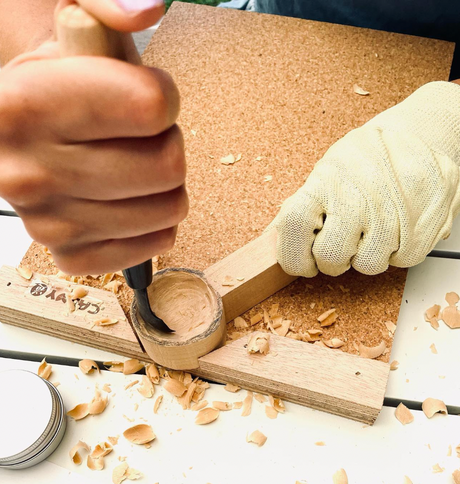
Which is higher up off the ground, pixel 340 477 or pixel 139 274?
pixel 139 274

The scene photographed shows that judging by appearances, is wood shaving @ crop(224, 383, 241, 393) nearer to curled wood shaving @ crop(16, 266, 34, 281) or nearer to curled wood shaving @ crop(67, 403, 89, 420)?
curled wood shaving @ crop(67, 403, 89, 420)

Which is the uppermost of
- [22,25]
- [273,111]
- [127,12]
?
[127,12]

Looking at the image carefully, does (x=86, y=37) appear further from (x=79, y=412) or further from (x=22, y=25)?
(x=79, y=412)

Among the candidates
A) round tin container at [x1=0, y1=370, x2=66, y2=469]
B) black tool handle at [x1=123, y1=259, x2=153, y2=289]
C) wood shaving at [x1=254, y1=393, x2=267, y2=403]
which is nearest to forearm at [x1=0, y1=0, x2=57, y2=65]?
black tool handle at [x1=123, y1=259, x2=153, y2=289]

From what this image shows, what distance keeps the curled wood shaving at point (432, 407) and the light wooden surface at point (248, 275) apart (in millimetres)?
248

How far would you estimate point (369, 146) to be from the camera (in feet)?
2.24

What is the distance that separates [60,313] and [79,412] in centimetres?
14

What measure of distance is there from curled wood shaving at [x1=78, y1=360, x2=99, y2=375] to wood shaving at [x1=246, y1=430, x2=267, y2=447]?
239 mm

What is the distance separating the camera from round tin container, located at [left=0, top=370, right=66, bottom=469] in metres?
0.60

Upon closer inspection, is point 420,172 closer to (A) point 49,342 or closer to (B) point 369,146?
(B) point 369,146

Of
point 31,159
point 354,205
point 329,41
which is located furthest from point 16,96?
point 329,41

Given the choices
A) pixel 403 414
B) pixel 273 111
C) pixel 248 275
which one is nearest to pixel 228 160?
pixel 273 111

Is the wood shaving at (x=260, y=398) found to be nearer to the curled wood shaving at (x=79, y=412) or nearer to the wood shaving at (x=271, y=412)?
the wood shaving at (x=271, y=412)

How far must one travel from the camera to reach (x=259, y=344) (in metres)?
0.64
